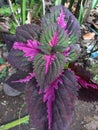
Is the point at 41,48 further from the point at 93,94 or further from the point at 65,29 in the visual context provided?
the point at 93,94

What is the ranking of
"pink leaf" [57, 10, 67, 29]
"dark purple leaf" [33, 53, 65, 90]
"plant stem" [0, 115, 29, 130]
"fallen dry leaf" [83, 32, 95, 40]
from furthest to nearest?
"fallen dry leaf" [83, 32, 95, 40], "plant stem" [0, 115, 29, 130], "pink leaf" [57, 10, 67, 29], "dark purple leaf" [33, 53, 65, 90]

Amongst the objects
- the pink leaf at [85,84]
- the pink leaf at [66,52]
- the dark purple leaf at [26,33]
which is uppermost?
the dark purple leaf at [26,33]

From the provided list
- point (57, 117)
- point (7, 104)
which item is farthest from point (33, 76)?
point (7, 104)

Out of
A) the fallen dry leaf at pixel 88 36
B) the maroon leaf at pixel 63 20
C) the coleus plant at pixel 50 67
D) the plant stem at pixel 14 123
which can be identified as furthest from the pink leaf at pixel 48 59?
the fallen dry leaf at pixel 88 36

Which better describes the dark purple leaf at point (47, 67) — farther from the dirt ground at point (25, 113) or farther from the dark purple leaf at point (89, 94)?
the dirt ground at point (25, 113)

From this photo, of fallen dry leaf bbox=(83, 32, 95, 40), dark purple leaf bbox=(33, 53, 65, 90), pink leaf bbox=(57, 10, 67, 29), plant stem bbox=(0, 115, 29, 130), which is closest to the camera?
dark purple leaf bbox=(33, 53, 65, 90)

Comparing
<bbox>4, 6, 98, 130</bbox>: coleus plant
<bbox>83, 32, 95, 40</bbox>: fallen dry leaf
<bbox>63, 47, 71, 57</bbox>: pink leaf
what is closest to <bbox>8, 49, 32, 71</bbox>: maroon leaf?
<bbox>4, 6, 98, 130</bbox>: coleus plant

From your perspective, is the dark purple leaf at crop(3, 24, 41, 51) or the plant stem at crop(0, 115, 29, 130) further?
the plant stem at crop(0, 115, 29, 130)

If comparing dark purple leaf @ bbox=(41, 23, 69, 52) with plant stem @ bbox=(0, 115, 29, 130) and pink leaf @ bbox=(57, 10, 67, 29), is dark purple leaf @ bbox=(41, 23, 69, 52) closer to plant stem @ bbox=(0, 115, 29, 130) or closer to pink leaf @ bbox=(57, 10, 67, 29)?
pink leaf @ bbox=(57, 10, 67, 29)

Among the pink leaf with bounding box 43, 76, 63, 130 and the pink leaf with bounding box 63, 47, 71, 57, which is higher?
the pink leaf with bounding box 63, 47, 71, 57
